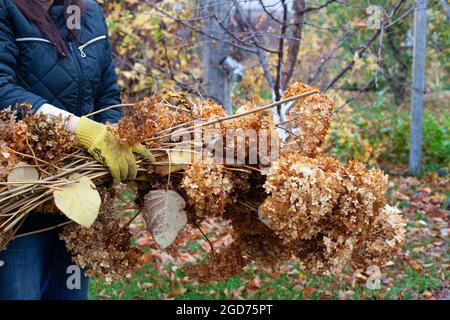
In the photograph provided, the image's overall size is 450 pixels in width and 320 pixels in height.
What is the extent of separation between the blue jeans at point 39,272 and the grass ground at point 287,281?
5.03 ft

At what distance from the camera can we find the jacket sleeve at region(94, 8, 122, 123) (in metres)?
1.91

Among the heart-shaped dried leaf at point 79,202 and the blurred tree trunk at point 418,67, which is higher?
the blurred tree trunk at point 418,67

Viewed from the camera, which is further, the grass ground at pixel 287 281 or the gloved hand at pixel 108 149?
the grass ground at pixel 287 281

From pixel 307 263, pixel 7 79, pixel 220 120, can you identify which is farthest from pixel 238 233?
pixel 7 79

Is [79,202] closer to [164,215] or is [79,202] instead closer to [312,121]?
[164,215]

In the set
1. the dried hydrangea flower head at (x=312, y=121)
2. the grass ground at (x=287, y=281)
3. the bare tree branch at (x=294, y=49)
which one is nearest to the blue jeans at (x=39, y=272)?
the dried hydrangea flower head at (x=312, y=121)

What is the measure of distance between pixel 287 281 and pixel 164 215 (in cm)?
255

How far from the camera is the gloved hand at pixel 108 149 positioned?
1441 millimetres

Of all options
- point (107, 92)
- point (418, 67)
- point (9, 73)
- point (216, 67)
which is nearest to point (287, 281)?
point (216, 67)

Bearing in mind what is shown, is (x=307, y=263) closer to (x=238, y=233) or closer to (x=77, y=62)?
(x=238, y=233)

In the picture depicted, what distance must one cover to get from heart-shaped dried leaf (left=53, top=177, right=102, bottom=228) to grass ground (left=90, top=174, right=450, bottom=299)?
2065 millimetres

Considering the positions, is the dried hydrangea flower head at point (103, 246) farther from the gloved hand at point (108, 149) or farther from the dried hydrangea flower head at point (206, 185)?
the dried hydrangea flower head at point (206, 185)

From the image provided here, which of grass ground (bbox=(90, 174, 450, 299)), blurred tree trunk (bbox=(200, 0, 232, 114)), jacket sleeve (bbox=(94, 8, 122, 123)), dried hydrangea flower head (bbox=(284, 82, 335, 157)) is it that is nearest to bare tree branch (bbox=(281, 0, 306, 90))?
blurred tree trunk (bbox=(200, 0, 232, 114))

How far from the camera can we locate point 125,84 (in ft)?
19.4
